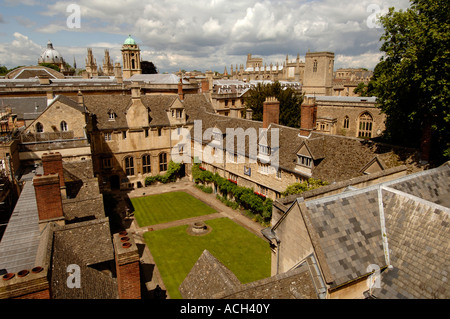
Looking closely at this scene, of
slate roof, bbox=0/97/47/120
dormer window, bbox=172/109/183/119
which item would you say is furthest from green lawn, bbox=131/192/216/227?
slate roof, bbox=0/97/47/120

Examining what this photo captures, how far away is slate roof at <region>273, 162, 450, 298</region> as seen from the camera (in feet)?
30.3

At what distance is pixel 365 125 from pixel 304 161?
30.3 m

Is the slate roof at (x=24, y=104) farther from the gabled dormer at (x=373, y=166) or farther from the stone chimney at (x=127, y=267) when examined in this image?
the gabled dormer at (x=373, y=166)

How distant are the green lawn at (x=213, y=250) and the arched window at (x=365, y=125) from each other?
32.7m

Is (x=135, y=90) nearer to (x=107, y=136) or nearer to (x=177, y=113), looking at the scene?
(x=177, y=113)

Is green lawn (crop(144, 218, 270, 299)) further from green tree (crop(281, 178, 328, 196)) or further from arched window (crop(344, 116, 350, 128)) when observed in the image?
arched window (crop(344, 116, 350, 128))

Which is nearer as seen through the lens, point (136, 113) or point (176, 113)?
point (136, 113)

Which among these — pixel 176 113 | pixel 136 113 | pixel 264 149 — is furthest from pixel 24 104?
pixel 264 149

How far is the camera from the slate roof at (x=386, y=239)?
9242 mm

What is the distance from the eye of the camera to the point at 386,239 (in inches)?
420

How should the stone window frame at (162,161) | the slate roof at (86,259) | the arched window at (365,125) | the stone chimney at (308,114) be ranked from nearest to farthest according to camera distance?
the slate roof at (86,259) → the stone chimney at (308,114) → the stone window frame at (162,161) → the arched window at (365,125)

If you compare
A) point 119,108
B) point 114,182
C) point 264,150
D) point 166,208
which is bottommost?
point 166,208

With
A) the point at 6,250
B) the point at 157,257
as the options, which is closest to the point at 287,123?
the point at 157,257

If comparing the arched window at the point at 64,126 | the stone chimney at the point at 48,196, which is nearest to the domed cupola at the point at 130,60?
the arched window at the point at 64,126
